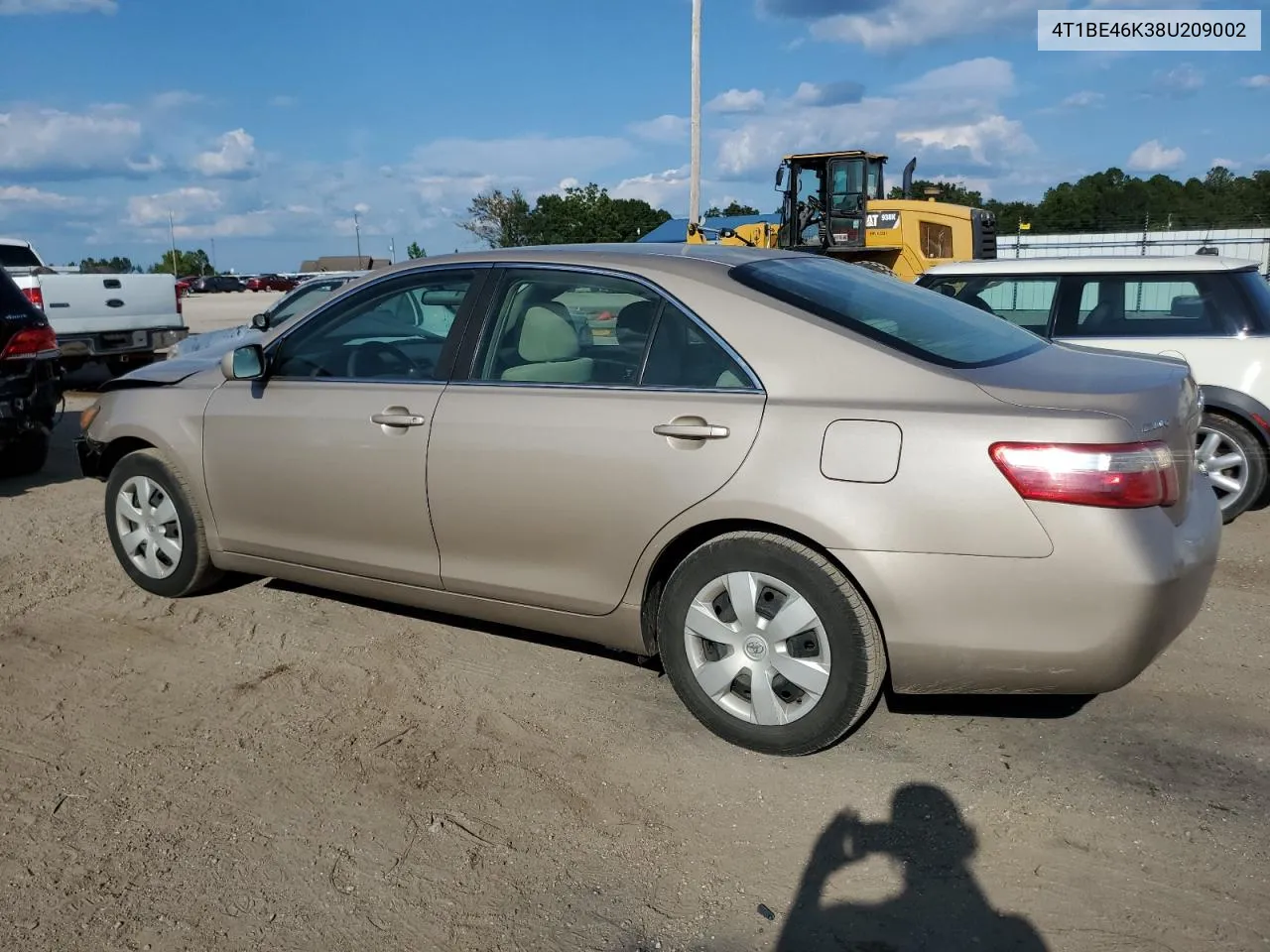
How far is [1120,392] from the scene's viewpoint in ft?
10.7

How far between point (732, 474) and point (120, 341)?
1163 cm

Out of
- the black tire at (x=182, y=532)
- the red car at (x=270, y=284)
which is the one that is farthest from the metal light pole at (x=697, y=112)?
the red car at (x=270, y=284)

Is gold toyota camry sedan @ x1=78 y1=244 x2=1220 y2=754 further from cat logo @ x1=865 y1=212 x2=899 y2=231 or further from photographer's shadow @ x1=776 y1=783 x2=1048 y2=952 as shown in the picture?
cat logo @ x1=865 y1=212 x2=899 y2=231

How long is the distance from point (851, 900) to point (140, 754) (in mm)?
2421

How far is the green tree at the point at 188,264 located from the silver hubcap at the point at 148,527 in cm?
9706

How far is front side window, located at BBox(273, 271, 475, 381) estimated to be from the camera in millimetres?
4344

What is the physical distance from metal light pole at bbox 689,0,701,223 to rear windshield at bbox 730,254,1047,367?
68.9 feet

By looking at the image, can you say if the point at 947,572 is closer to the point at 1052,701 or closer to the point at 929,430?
the point at 929,430

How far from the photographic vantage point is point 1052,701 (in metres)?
4.02

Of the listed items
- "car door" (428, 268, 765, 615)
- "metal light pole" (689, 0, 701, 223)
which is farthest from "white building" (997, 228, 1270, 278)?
"car door" (428, 268, 765, 615)

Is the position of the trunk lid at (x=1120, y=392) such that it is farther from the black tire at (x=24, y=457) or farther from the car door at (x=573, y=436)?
the black tire at (x=24, y=457)

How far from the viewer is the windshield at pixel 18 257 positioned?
567 inches

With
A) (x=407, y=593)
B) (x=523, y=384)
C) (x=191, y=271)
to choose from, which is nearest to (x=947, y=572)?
(x=523, y=384)

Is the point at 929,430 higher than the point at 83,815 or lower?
higher
